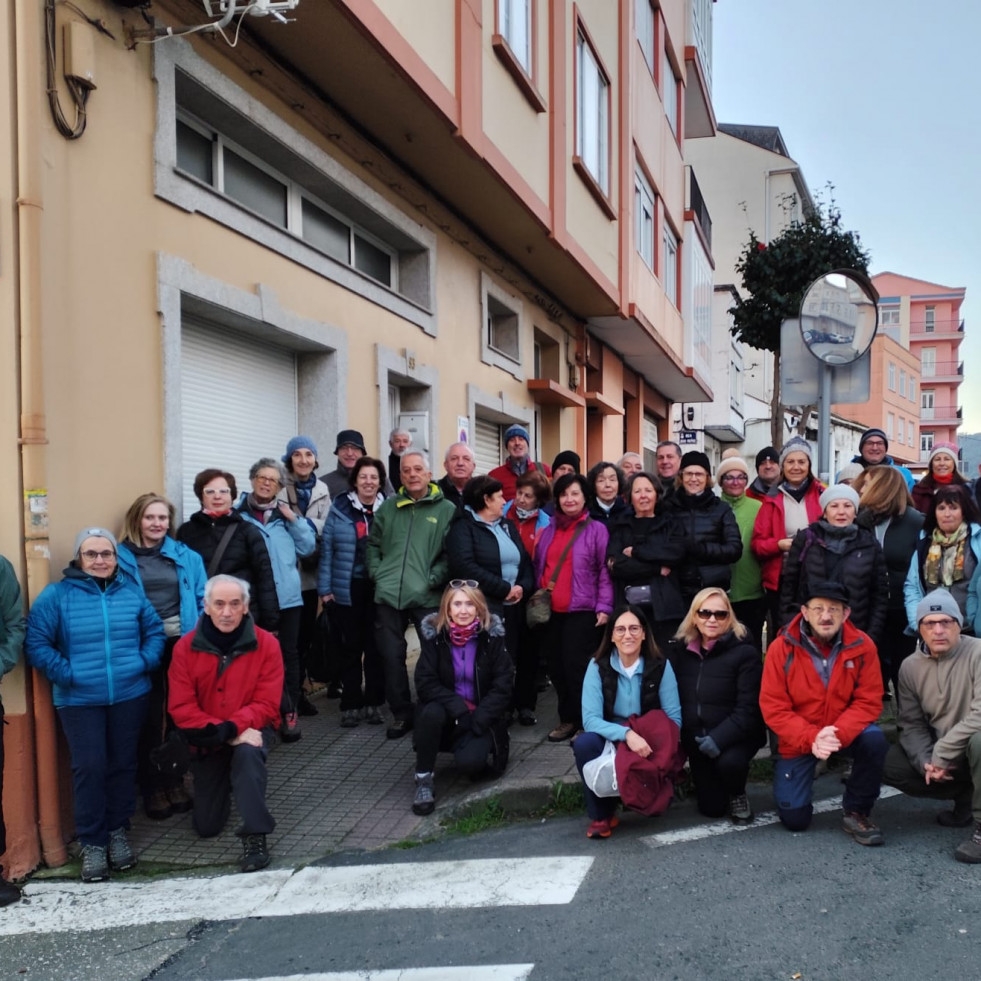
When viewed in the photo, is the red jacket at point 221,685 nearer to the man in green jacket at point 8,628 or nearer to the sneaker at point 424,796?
the man in green jacket at point 8,628

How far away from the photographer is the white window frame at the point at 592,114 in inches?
464

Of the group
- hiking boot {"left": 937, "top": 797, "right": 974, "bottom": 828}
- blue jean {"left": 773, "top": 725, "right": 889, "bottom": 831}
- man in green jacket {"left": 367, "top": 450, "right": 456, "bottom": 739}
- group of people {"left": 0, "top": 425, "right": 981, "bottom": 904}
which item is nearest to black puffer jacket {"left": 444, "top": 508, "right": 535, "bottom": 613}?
group of people {"left": 0, "top": 425, "right": 981, "bottom": 904}

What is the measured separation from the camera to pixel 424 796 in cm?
511

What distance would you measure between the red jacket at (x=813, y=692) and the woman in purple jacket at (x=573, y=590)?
1403 mm

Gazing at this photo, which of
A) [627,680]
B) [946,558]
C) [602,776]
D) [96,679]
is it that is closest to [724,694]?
[627,680]

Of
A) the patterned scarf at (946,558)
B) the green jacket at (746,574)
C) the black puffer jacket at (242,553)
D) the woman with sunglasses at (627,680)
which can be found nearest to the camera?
the woman with sunglasses at (627,680)

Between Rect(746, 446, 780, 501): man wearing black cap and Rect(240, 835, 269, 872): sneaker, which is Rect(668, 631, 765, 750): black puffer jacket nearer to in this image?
Rect(746, 446, 780, 501): man wearing black cap

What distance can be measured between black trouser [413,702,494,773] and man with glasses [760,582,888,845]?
Result: 1.60 metres

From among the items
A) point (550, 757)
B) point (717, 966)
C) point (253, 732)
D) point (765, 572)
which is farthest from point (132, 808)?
point (765, 572)

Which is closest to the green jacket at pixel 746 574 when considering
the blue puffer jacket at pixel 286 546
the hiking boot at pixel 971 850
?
the hiking boot at pixel 971 850

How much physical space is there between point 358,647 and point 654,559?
2.20 metres

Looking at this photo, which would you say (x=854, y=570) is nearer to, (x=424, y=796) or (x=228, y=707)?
(x=424, y=796)

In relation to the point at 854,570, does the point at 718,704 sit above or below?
below

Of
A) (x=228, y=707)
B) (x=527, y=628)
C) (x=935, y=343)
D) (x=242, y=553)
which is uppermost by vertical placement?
(x=935, y=343)
